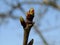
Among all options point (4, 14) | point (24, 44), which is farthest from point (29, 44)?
point (4, 14)

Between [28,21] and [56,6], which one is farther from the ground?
[28,21]

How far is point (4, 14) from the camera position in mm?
6344

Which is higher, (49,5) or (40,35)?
(49,5)

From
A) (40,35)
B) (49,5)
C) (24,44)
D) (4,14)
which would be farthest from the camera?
(4,14)

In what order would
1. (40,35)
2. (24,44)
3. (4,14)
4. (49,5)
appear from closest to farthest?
(24,44) < (40,35) < (49,5) < (4,14)

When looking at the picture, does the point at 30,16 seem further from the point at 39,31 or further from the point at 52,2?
the point at 52,2

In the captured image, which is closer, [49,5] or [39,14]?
[39,14]

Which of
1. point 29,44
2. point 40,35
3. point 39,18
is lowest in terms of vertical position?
point 40,35

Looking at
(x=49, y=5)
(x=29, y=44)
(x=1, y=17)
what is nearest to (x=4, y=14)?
(x=1, y=17)

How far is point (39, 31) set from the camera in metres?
5.25

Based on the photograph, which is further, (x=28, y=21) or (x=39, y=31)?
(x=39, y=31)

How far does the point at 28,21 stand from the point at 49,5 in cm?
529

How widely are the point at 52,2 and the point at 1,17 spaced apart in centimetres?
157

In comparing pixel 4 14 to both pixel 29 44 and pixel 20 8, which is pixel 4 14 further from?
pixel 29 44
